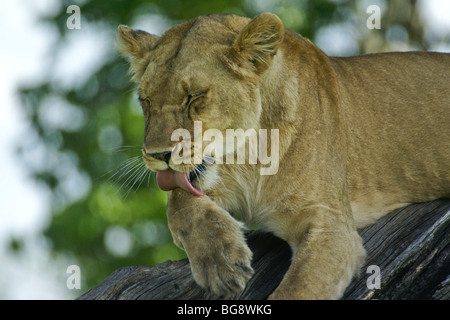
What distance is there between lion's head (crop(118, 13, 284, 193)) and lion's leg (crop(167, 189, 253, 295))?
0.61 ft

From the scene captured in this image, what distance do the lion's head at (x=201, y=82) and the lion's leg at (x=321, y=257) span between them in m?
0.75

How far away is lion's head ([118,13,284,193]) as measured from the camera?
368cm

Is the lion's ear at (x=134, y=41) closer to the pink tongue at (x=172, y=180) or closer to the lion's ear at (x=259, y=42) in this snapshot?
the lion's ear at (x=259, y=42)

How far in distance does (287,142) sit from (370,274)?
100 cm

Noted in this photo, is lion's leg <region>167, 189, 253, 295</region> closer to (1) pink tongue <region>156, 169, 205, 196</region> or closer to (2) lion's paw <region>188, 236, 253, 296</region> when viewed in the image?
(2) lion's paw <region>188, 236, 253, 296</region>

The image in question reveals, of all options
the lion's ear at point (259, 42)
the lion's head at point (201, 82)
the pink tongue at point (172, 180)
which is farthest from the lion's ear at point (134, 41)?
the pink tongue at point (172, 180)

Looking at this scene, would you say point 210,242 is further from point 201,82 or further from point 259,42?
point 259,42

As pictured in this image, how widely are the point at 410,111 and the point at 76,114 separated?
737 centimetres

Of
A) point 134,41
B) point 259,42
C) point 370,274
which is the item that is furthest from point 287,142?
point 134,41

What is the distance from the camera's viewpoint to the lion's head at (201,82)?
3678mm

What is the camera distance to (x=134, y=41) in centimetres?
432

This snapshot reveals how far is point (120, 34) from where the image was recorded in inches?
175

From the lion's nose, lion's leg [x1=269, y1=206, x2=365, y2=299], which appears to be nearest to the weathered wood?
lion's leg [x1=269, y1=206, x2=365, y2=299]
